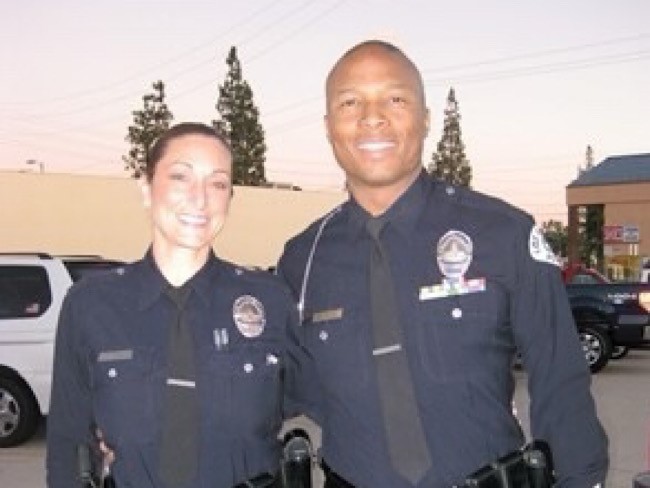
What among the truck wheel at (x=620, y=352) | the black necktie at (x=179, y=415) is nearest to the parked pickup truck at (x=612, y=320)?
the truck wheel at (x=620, y=352)

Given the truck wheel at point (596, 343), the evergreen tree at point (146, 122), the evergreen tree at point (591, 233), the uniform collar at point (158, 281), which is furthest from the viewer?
the evergreen tree at point (591, 233)

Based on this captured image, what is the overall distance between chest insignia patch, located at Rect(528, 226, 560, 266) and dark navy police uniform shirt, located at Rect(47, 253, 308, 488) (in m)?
0.72

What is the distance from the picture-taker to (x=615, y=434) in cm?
939

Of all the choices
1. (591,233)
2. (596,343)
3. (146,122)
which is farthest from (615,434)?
(591,233)

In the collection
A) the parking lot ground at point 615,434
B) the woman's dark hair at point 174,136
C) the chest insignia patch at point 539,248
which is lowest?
the parking lot ground at point 615,434

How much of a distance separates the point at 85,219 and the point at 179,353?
23536 mm

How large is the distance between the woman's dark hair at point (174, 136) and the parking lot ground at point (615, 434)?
4.33 m

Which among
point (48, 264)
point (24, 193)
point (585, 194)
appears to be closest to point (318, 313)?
point (48, 264)

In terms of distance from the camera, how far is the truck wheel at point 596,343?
13766 mm

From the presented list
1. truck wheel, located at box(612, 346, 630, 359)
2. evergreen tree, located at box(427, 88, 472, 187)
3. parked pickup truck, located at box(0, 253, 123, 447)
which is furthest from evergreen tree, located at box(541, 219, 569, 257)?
parked pickup truck, located at box(0, 253, 123, 447)

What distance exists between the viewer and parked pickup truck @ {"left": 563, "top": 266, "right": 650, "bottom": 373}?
1377cm

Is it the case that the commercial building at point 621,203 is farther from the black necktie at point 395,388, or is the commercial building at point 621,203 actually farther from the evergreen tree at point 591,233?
the black necktie at point 395,388

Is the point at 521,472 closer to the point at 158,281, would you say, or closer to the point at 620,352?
the point at 158,281

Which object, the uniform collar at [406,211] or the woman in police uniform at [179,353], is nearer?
the woman in police uniform at [179,353]
